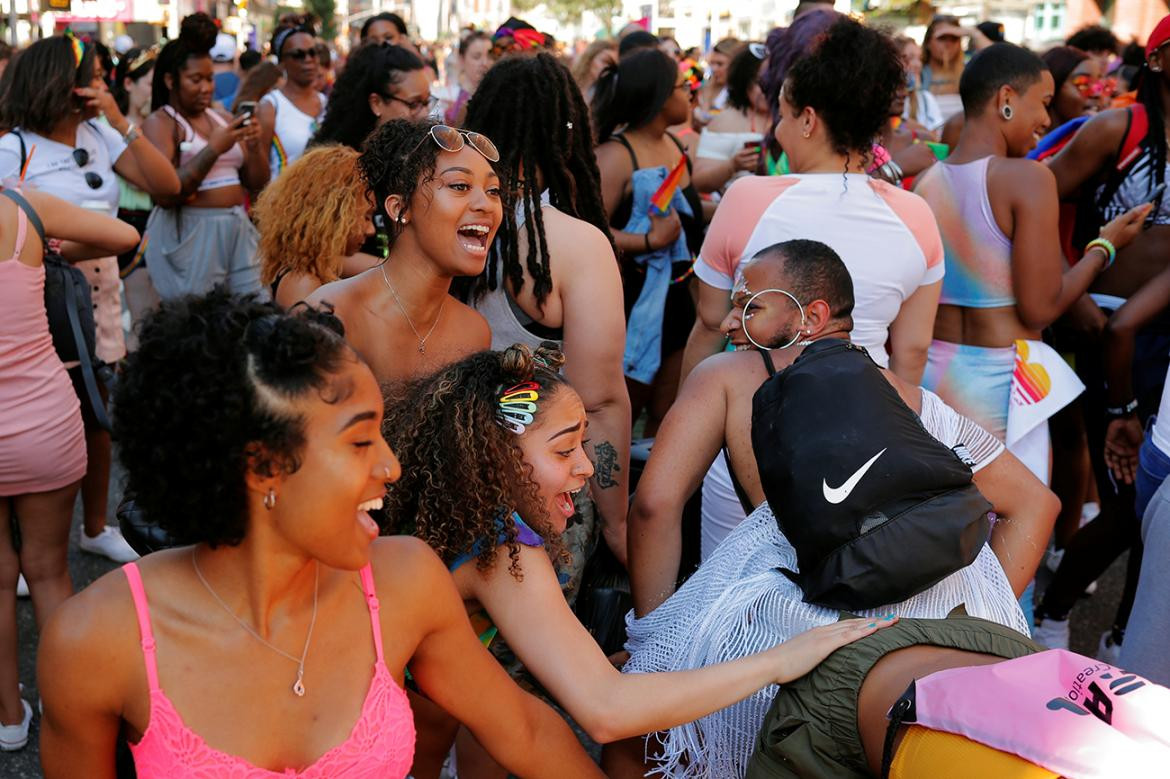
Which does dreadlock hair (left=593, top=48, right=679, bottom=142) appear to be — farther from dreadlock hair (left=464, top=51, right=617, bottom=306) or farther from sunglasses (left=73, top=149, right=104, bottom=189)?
sunglasses (left=73, top=149, right=104, bottom=189)

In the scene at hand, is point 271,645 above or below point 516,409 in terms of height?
below

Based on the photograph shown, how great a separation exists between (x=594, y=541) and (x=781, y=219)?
1.08 metres

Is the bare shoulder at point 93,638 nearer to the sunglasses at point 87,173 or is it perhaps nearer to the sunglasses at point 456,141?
the sunglasses at point 456,141

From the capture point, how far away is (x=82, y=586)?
4609 mm

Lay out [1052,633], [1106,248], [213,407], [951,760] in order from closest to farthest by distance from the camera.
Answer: [951,760], [213,407], [1106,248], [1052,633]

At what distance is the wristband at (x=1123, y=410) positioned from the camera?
4.09 metres

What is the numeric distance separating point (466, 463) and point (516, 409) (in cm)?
15

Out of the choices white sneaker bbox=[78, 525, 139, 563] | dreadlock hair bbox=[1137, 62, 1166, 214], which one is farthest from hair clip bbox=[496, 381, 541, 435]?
white sneaker bbox=[78, 525, 139, 563]

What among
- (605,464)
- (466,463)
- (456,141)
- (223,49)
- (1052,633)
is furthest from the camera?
(223,49)

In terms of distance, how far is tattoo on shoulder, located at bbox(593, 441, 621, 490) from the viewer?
3139 mm

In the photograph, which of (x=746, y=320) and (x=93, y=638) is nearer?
(x=93, y=638)

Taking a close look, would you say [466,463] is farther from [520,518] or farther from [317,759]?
[317,759]

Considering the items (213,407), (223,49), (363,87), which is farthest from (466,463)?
(223,49)

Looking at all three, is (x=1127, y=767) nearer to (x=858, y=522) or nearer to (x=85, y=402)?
(x=858, y=522)
